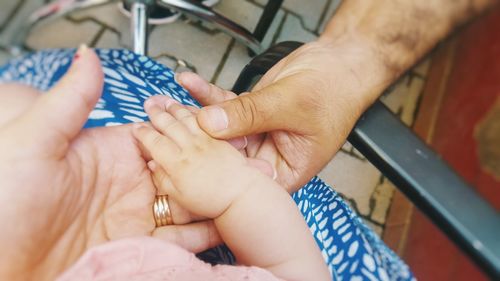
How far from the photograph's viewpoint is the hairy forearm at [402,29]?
77 cm

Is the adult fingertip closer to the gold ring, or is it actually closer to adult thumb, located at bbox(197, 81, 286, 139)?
adult thumb, located at bbox(197, 81, 286, 139)

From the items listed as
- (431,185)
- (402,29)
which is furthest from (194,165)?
(402,29)

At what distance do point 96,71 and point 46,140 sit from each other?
0.28 ft

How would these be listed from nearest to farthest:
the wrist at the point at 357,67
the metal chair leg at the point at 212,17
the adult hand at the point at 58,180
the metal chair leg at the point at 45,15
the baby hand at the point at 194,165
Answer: the adult hand at the point at 58,180
the baby hand at the point at 194,165
the wrist at the point at 357,67
the metal chair leg at the point at 45,15
the metal chair leg at the point at 212,17

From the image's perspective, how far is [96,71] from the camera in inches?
19.1

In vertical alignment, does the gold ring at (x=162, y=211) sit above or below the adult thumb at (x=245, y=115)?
below

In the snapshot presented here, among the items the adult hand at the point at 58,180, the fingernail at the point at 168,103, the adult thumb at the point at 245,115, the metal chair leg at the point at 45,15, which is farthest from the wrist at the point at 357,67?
the metal chair leg at the point at 45,15

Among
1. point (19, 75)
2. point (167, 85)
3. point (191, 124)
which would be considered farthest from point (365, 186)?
point (19, 75)

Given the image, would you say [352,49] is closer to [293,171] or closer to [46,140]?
[293,171]

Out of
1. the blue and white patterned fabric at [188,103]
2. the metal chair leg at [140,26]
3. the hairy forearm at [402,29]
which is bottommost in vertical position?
the metal chair leg at [140,26]

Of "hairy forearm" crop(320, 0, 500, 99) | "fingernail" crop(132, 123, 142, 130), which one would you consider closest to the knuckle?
"fingernail" crop(132, 123, 142, 130)

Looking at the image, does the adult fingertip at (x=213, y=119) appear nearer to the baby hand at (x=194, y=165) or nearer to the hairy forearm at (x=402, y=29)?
the baby hand at (x=194, y=165)

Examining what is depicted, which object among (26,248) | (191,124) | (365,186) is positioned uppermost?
(191,124)

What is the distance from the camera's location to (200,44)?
4.94ft
